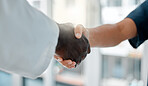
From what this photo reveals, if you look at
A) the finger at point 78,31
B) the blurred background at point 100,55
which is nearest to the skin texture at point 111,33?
the finger at point 78,31

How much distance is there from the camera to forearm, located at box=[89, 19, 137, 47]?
0.76 meters

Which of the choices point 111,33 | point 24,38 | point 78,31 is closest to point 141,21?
point 111,33

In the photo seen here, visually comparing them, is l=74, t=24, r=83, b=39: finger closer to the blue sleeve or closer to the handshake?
the handshake

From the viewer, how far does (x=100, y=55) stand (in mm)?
1504

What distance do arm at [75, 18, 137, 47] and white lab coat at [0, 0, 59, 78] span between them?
1.04 ft

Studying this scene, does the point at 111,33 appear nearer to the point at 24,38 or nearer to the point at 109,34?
the point at 109,34

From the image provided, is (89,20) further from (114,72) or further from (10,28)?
(10,28)

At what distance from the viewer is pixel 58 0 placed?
1723mm

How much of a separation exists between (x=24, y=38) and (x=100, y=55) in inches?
46.1

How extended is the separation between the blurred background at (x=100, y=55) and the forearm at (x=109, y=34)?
0.52 metres

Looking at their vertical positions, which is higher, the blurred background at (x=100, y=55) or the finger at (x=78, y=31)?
the finger at (x=78, y=31)

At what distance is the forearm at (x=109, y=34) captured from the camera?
757mm

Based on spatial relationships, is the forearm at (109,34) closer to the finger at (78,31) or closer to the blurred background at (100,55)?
the finger at (78,31)

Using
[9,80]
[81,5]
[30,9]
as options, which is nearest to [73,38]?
[30,9]
